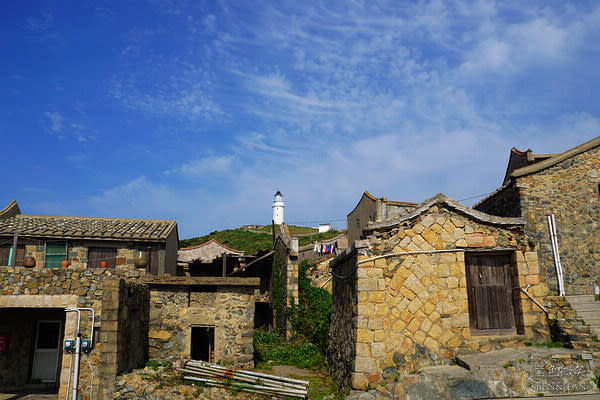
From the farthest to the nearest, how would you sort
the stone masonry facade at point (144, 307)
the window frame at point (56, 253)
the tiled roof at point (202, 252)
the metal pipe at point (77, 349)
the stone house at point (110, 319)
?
the tiled roof at point (202, 252), the window frame at point (56, 253), the stone masonry facade at point (144, 307), the metal pipe at point (77, 349), the stone house at point (110, 319)

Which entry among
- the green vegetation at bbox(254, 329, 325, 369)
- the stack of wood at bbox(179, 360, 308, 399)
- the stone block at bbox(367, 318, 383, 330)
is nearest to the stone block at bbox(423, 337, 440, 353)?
the stone block at bbox(367, 318, 383, 330)

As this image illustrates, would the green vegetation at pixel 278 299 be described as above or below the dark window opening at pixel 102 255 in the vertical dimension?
below

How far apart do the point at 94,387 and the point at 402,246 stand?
775 centimetres

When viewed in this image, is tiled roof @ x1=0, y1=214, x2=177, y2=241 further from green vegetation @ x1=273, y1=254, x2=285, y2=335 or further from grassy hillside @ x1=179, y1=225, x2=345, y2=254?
grassy hillside @ x1=179, y1=225, x2=345, y2=254

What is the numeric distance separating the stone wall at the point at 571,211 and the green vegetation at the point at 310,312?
6875 mm

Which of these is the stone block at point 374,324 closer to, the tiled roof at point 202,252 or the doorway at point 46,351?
the doorway at point 46,351

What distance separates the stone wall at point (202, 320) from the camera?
12.2m

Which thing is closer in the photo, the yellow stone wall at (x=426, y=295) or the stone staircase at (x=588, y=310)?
the yellow stone wall at (x=426, y=295)

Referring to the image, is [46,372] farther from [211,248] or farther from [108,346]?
[211,248]

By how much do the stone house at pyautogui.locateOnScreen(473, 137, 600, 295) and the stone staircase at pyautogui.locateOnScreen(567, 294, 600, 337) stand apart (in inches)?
87.6

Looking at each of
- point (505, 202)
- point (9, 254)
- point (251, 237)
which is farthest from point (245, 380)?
point (251, 237)

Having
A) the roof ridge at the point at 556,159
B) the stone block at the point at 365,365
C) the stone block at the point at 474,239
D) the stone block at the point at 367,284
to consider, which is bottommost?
the stone block at the point at 365,365

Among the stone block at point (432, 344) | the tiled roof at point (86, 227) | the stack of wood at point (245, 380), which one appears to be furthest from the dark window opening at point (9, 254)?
the stone block at point (432, 344)

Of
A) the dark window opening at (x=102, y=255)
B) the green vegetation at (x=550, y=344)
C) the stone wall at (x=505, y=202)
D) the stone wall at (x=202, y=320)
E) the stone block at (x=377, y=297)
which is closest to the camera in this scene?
the stone block at (x=377, y=297)
